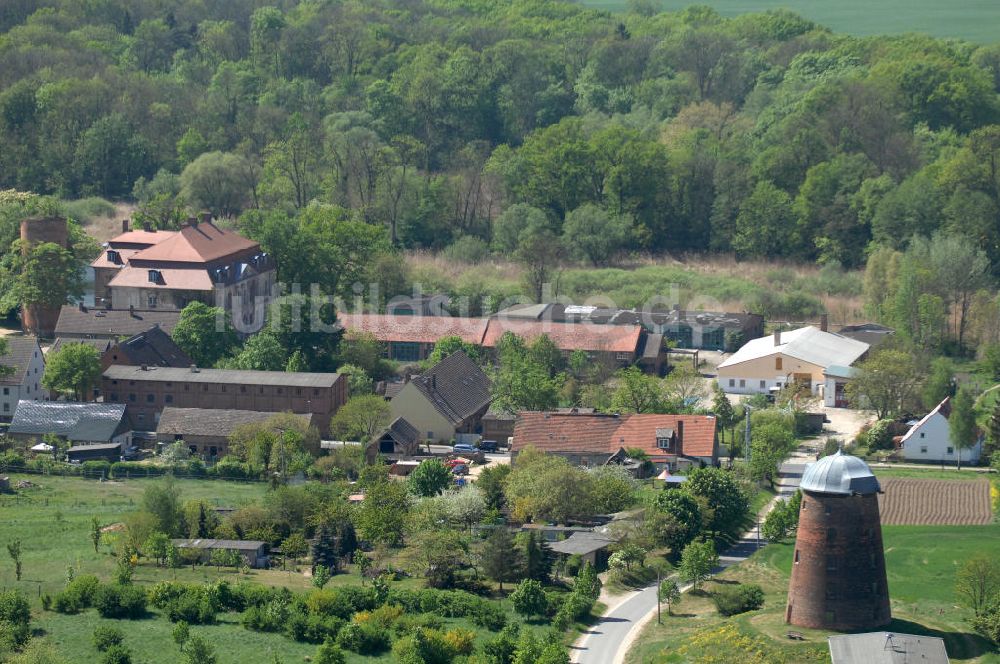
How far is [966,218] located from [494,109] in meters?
40.5

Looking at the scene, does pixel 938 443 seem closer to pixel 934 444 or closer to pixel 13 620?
pixel 934 444

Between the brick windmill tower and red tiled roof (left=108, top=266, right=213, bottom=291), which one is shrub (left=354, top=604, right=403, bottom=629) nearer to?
the brick windmill tower

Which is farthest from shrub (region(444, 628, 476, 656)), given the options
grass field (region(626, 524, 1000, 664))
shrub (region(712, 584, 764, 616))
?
shrub (region(712, 584, 764, 616))

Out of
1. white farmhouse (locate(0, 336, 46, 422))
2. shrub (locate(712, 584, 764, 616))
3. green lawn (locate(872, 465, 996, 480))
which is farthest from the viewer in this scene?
white farmhouse (locate(0, 336, 46, 422))

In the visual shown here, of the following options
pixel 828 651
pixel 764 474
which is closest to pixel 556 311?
pixel 764 474

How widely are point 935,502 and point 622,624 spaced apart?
15.7 metres

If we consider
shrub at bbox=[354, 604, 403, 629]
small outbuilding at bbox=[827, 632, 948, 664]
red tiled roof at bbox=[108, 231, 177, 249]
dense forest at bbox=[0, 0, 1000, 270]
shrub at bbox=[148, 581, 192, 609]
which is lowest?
shrub at bbox=[354, 604, 403, 629]

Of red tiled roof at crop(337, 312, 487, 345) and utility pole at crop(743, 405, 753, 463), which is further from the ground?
red tiled roof at crop(337, 312, 487, 345)

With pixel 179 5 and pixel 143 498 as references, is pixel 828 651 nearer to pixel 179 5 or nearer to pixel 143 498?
pixel 143 498

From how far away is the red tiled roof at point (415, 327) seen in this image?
81.4m

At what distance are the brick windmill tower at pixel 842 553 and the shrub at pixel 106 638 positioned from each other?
674 inches

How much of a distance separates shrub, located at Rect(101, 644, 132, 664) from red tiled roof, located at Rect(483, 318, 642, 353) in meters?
35.3

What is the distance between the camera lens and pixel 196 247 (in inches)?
3319

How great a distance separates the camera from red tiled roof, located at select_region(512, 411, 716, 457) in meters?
66.1
